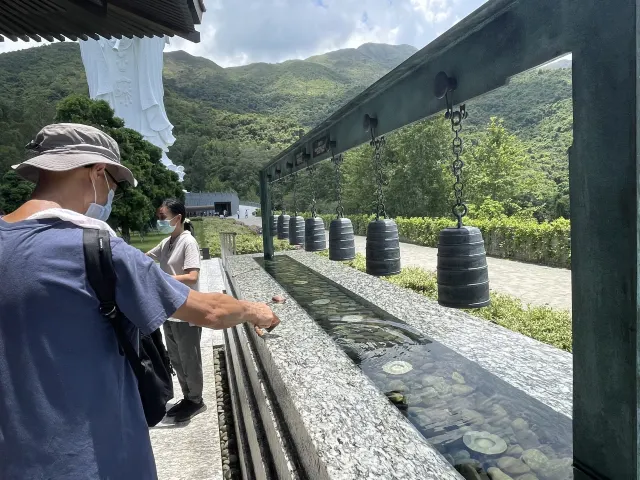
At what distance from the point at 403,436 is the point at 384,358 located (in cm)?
158

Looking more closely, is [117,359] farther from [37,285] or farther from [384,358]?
[384,358]

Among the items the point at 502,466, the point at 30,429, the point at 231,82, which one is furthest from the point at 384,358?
the point at 231,82

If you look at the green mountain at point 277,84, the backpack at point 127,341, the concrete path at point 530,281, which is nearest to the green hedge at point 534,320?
the concrete path at point 530,281

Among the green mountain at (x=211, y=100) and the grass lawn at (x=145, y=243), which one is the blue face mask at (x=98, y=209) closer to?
the grass lawn at (x=145, y=243)

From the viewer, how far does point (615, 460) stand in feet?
3.82

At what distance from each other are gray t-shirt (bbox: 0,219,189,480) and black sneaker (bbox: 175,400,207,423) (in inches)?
108

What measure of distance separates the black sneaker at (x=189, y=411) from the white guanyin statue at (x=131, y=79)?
35.5m

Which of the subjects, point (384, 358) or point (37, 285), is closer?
point (37, 285)

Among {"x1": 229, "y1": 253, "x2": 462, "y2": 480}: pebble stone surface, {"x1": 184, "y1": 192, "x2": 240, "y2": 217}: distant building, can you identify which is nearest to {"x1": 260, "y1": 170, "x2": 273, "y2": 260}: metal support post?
{"x1": 229, "y1": 253, "x2": 462, "y2": 480}: pebble stone surface

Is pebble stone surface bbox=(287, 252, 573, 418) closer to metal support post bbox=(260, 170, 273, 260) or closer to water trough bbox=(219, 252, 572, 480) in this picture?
water trough bbox=(219, 252, 572, 480)

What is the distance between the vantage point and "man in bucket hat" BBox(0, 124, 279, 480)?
125 centimetres

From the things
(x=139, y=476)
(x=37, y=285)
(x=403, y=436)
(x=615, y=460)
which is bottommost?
(x=403, y=436)

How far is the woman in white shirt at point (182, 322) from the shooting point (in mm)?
3635

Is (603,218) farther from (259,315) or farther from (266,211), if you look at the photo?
(266,211)
